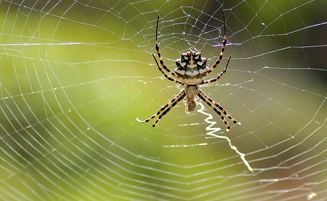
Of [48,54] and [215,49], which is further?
[215,49]

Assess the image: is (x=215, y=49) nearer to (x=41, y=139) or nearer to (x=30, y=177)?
(x=41, y=139)

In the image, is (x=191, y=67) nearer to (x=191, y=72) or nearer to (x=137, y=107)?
(x=191, y=72)

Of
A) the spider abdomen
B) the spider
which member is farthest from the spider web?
the spider abdomen

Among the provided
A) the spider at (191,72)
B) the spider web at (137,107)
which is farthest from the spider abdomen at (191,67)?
the spider web at (137,107)

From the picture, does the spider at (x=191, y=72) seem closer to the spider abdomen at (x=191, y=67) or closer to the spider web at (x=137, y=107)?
the spider abdomen at (x=191, y=67)

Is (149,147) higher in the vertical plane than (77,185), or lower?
higher

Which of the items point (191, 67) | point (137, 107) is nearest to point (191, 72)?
point (191, 67)

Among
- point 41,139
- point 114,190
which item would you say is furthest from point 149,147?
point 41,139

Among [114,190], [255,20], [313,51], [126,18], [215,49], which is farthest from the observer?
[313,51]
